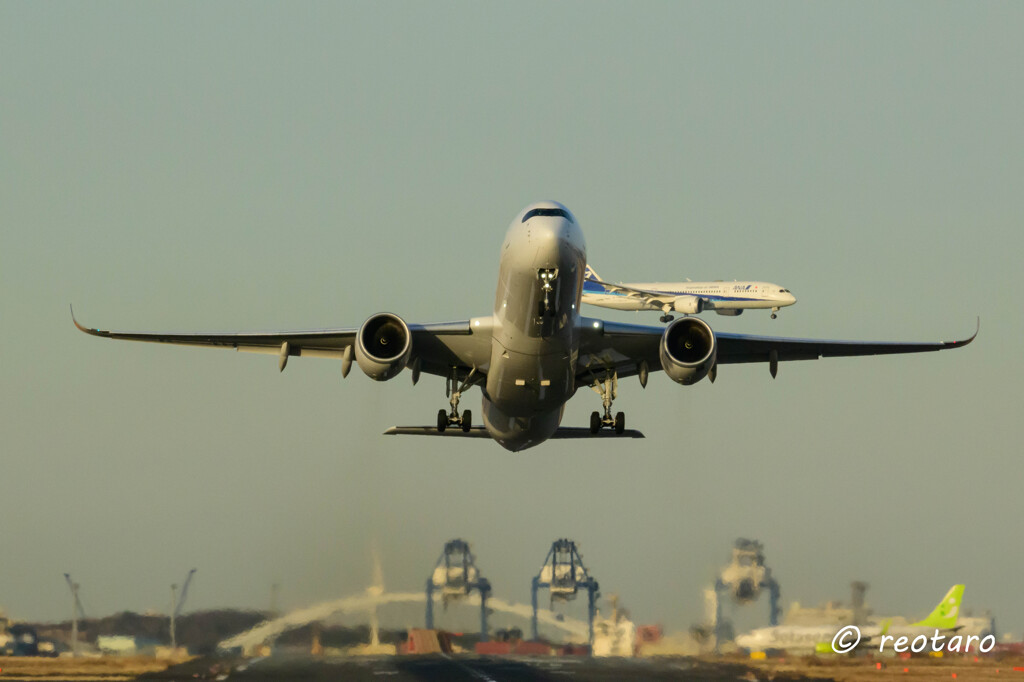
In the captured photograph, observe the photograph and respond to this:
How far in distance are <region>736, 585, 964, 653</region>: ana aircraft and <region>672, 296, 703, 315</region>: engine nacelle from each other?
2617 centimetres

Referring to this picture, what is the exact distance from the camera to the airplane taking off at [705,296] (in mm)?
96625

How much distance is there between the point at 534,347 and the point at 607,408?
5857mm

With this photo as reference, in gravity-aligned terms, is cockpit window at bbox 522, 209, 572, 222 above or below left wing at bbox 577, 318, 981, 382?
above

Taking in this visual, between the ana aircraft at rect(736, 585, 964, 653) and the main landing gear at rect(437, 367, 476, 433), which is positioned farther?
the ana aircraft at rect(736, 585, 964, 653)

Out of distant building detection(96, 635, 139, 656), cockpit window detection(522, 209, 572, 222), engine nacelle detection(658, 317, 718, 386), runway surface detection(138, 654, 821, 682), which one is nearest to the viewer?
cockpit window detection(522, 209, 572, 222)

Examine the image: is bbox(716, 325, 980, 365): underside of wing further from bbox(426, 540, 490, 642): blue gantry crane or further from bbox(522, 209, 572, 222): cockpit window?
bbox(426, 540, 490, 642): blue gantry crane

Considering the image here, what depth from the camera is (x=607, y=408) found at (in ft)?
113

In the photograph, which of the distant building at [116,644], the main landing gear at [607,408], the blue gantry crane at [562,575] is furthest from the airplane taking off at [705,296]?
the main landing gear at [607,408]

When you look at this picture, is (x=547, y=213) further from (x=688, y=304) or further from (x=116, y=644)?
(x=688, y=304)

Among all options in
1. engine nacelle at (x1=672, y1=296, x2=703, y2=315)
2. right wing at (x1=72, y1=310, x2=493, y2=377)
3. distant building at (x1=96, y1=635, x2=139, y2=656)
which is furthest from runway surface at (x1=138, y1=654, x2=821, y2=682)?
engine nacelle at (x1=672, y1=296, x2=703, y2=315)

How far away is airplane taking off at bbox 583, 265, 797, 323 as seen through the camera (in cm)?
9662

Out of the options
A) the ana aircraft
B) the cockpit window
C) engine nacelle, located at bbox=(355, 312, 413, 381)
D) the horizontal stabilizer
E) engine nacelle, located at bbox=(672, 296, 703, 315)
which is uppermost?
engine nacelle, located at bbox=(672, 296, 703, 315)

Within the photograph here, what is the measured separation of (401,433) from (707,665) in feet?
80.2

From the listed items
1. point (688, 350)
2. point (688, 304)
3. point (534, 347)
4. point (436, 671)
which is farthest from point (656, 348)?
point (688, 304)
